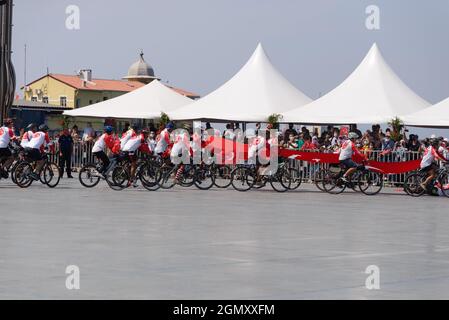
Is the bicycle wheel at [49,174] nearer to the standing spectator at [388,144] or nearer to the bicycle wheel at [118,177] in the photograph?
the bicycle wheel at [118,177]

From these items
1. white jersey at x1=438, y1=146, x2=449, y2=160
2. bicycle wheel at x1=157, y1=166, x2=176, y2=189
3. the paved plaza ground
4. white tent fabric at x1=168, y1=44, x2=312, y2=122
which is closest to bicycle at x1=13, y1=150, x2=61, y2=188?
bicycle wheel at x1=157, y1=166, x2=176, y2=189

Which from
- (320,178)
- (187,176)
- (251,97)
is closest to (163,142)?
(187,176)

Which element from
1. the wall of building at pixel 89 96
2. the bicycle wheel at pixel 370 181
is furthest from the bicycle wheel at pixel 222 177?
the wall of building at pixel 89 96

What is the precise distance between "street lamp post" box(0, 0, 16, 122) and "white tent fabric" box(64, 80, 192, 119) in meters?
3.81

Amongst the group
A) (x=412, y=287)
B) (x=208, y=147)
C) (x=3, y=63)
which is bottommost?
(x=412, y=287)

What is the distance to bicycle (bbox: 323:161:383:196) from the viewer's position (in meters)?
30.4

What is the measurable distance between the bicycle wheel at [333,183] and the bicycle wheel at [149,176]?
450 cm

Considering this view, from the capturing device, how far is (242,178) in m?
31.3

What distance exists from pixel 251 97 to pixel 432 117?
26.0 ft

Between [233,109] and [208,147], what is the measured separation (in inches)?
288

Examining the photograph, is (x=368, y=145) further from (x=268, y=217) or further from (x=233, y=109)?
(x=268, y=217)

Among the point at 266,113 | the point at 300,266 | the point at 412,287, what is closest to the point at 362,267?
Result: the point at 300,266

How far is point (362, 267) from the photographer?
12656mm

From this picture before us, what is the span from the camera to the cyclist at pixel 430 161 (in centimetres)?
2934
